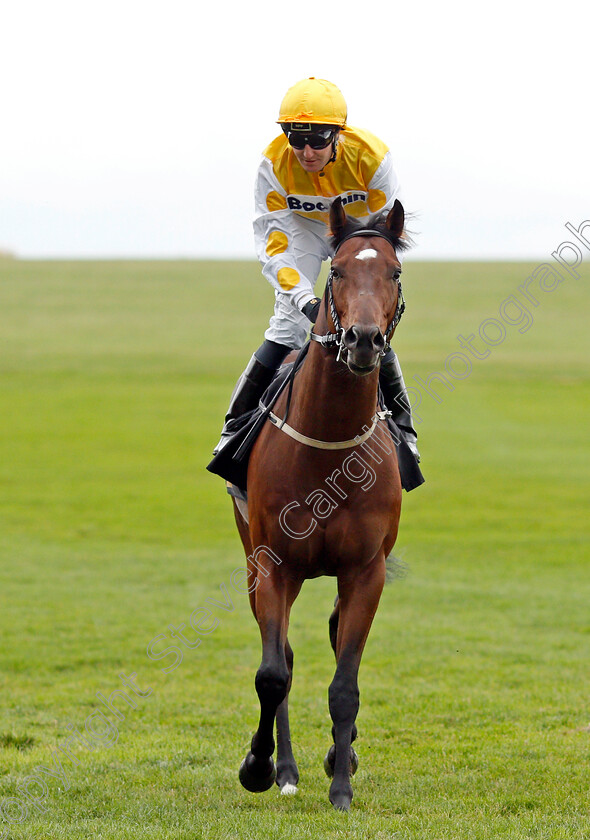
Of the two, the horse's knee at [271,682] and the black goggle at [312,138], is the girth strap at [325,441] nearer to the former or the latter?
the horse's knee at [271,682]

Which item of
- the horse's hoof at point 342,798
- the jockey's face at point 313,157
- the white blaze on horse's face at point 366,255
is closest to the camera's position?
the white blaze on horse's face at point 366,255

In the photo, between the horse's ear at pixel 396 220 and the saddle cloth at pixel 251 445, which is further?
the saddle cloth at pixel 251 445

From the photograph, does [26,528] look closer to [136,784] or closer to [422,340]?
[136,784]

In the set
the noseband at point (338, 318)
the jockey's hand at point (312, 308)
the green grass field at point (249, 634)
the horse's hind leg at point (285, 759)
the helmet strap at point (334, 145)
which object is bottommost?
the green grass field at point (249, 634)

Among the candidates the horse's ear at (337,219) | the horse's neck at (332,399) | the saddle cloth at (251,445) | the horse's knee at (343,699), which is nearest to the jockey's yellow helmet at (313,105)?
the horse's ear at (337,219)

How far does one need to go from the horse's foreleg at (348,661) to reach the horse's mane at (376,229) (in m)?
1.75

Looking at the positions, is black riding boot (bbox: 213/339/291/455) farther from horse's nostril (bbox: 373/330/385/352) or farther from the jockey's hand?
horse's nostril (bbox: 373/330/385/352)

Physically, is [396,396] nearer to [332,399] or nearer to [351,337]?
[332,399]

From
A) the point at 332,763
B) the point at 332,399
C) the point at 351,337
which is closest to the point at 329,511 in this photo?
the point at 332,399

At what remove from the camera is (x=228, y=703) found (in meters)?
8.62

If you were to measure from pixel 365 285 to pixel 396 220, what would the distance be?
2.02 feet

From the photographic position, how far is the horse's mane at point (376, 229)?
17.3 ft

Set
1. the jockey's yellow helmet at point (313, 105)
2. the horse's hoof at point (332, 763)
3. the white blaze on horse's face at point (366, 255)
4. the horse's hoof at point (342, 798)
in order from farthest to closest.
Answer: the horse's hoof at point (332, 763), the jockey's yellow helmet at point (313, 105), the horse's hoof at point (342, 798), the white blaze on horse's face at point (366, 255)

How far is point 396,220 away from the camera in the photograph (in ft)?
17.3
